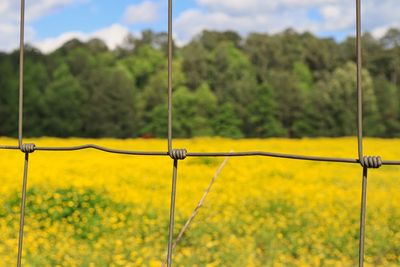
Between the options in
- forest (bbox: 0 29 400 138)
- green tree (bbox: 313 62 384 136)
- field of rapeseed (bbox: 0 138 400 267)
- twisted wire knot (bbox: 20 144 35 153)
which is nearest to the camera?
twisted wire knot (bbox: 20 144 35 153)

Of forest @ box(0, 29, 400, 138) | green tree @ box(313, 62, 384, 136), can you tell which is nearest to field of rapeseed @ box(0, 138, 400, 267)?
green tree @ box(313, 62, 384, 136)

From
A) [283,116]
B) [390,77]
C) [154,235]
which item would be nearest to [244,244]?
[154,235]

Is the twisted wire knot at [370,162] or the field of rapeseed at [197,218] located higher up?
the twisted wire knot at [370,162]

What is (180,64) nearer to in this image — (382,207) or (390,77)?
(390,77)

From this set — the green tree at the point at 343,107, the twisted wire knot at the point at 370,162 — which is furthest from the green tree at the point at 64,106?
the twisted wire knot at the point at 370,162

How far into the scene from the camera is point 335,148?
9.23 metres

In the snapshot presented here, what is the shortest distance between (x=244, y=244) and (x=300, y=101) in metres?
26.3

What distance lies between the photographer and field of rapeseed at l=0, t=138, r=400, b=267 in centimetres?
308

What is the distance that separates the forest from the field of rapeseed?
57.3 ft

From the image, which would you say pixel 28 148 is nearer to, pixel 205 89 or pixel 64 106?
pixel 64 106

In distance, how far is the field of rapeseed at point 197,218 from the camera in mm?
3078

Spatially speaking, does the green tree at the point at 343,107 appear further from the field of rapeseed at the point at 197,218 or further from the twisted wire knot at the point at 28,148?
the twisted wire knot at the point at 28,148

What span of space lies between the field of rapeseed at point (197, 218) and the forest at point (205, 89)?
1745 cm

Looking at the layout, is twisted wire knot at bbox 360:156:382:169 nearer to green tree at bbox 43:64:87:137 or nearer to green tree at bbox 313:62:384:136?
green tree at bbox 313:62:384:136
